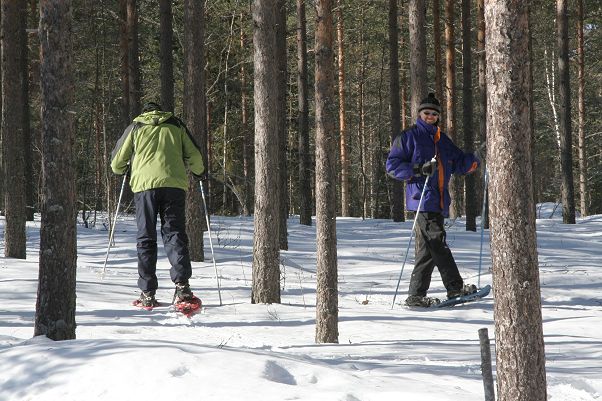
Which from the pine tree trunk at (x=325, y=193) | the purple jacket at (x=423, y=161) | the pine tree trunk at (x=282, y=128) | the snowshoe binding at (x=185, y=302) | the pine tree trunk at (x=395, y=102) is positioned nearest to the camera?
the pine tree trunk at (x=325, y=193)

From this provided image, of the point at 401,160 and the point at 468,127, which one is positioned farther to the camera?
the point at 468,127

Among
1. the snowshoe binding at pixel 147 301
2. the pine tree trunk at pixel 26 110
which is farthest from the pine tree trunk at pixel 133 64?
the snowshoe binding at pixel 147 301

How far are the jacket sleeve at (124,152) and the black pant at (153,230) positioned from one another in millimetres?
372

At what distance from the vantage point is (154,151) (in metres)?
7.97

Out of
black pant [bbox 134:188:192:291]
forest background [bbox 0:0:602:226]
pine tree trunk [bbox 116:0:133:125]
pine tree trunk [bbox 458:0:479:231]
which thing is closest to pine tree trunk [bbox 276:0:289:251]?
forest background [bbox 0:0:602:226]

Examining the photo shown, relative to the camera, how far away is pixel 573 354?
5828 millimetres

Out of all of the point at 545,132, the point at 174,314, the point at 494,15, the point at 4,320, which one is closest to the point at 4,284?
the point at 4,320

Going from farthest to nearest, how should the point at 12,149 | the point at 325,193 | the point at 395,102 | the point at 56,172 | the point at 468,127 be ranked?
the point at 395,102 → the point at 468,127 → the point at 12,149 → the point at 325,193 → the point at 56,172

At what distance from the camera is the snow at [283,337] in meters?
3.77

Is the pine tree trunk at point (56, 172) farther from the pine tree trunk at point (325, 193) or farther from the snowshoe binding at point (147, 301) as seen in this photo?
the snowshoe binding at point (147, 301)

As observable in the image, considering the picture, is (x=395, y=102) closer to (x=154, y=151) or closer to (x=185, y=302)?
(x=154, y=151)

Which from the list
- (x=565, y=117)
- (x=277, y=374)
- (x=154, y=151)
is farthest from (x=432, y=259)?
(x=565, y=117)

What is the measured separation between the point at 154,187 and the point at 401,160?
2.82 metres

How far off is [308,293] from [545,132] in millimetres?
28485
